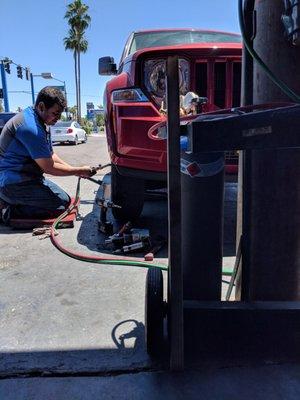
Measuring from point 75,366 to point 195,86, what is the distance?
107 inches

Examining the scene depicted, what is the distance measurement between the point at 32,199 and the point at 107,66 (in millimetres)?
2173

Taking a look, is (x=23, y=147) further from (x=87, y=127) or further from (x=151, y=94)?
(x=87, y=127)

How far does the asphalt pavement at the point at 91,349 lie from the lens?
1890 mm

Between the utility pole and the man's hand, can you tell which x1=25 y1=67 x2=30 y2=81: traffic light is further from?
the utility pole

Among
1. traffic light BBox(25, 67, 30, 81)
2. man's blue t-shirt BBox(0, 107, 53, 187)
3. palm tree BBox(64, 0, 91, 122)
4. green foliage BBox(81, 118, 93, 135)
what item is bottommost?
green foliage BBox(81, 118, 93, 135)

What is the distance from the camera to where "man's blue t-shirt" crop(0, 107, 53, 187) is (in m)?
4.22

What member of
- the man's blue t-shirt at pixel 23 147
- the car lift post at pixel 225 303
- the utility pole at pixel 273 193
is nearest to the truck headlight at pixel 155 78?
the man's blue t-shirt at pixel 23 147

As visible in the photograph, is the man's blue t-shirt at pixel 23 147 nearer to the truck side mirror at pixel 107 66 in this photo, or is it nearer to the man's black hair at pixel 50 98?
the man's black hair at pixel 50 98

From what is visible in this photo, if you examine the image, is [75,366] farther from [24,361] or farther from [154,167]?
[154,167]

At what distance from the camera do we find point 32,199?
4465mm

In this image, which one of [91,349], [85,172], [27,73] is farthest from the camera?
[27,73]

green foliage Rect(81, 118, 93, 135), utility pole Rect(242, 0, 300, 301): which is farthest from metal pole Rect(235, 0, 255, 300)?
green foliage Rect(81, 118, 93, 135)

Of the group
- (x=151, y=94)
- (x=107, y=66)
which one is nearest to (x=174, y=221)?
(x=151, y=94)

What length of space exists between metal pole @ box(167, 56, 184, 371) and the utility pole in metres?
0.48
